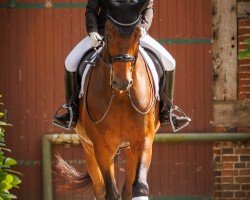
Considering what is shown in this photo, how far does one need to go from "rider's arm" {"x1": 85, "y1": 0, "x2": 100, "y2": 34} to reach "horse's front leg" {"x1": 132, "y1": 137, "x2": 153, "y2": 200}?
1.00 meters

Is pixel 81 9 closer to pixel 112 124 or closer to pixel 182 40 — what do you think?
pixel 182 40

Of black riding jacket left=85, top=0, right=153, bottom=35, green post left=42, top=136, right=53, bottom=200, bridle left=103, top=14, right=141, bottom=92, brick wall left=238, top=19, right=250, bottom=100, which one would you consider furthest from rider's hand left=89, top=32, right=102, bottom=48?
brick wall left=238, top=19, right=250, bottom=100

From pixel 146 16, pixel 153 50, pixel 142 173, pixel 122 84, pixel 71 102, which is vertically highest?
pixel 146 16

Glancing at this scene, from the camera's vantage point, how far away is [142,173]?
8.38 m

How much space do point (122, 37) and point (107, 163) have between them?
128 centimetres

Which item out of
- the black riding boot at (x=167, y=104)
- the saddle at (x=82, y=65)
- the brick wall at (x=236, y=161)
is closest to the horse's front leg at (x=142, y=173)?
the black riding boot at (x=167, y=104)

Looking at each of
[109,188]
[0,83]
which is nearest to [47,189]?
[0,83]

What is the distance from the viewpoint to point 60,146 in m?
12.1

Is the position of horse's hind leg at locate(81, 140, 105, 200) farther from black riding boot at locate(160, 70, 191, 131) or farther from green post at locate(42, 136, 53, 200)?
green post at locate(42, 136, 53, 200)

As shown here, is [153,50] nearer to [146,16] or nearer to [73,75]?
[73,75]

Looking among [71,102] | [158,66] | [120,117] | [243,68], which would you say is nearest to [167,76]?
[158,66]

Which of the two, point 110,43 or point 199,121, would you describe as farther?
point 199,121

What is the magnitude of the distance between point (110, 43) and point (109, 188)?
1435 millimetres

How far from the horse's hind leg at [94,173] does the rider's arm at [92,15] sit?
147 centimetres
